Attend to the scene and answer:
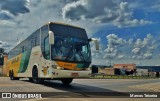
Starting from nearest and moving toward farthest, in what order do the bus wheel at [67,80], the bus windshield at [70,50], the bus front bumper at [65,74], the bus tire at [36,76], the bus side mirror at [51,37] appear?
the bus side mirror at [51,37] < the bus front bumper at [65,74] < the bus windshield at [70,50] < the bus tire at [36,76] < the bus wheel at [67,80]

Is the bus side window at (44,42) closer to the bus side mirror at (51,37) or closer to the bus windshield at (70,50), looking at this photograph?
the bus windshield at (70,50)

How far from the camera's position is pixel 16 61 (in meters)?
28.4

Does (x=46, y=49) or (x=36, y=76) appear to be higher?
(x=46, y=49)

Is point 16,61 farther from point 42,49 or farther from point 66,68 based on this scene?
point 66,68

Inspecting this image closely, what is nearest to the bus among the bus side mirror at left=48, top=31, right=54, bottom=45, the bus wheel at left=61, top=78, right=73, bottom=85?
the bus side mirror at left=48, top=31, right=54, bottom=45

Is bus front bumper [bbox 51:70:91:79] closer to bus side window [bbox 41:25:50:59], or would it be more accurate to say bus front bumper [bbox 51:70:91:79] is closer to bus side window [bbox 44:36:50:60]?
bus side window [bbox 44:36:50:60]

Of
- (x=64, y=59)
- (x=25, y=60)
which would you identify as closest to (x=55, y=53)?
(x=64, y=59)

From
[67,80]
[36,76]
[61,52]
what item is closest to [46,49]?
[61,52]

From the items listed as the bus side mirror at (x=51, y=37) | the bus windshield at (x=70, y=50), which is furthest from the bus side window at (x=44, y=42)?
the bus side mirror at (x=51, y=37)

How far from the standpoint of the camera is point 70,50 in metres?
17.6

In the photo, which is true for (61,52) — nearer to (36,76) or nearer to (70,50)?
(70,50)

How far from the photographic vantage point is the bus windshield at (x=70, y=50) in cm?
1739

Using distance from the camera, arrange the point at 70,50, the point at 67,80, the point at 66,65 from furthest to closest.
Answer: the point at 67,80 → the point at 70,50 → the point at 66,65

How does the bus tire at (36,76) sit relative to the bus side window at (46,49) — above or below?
below
